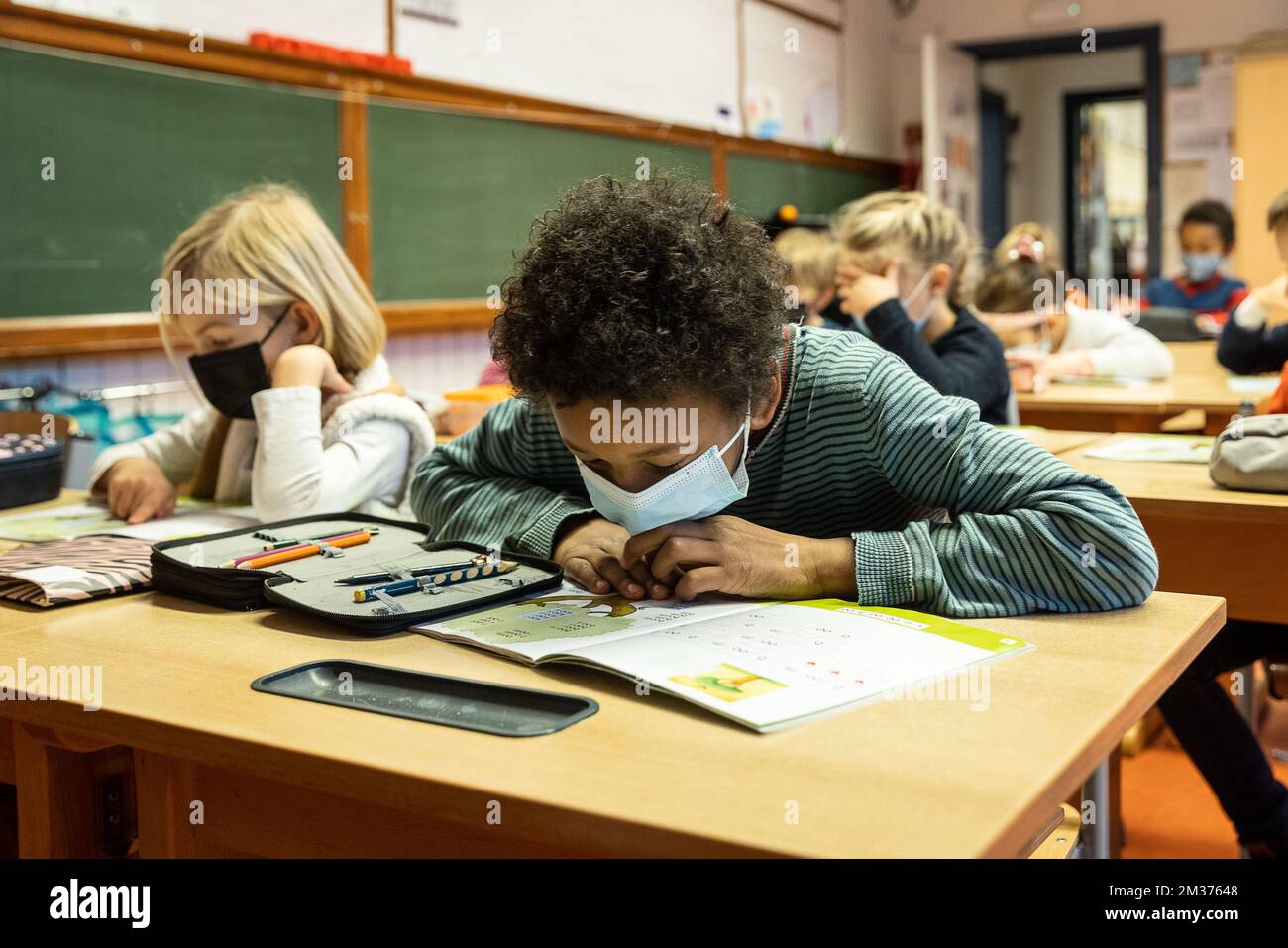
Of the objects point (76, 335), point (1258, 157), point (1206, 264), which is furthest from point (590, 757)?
point (1258, 157)

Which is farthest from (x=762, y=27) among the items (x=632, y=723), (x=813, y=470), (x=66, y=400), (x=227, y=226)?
(x=632, y=723)

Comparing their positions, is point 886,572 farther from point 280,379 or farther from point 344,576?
point 280,379

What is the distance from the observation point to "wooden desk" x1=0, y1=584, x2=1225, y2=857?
0.74 m

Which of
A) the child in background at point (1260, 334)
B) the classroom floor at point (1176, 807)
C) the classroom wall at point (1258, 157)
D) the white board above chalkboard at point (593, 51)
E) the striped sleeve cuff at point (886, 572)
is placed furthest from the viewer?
the classroom wall at point (1258, 157)

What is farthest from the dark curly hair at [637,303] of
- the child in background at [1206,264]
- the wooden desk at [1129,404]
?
the child in background at [1206,264]

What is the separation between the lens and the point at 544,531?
1406 millimetres

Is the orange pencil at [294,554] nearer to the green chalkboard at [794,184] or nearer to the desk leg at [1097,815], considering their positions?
the desk leg at [1097,815]

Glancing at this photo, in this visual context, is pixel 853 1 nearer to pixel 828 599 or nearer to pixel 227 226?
pixel 227 226

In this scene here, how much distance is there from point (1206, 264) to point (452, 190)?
3.84 meters

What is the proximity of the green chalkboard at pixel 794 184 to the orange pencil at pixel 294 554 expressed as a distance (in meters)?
4.39

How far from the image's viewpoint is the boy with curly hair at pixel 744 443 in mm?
1122

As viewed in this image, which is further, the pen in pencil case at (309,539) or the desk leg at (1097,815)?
the desk leg at (1097,815)

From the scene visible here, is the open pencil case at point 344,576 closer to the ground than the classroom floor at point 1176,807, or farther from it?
farther from it

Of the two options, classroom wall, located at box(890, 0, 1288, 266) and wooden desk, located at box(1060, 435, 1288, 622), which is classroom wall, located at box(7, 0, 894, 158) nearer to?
classroom wall, located at box(890, 0, 1288, 266)
